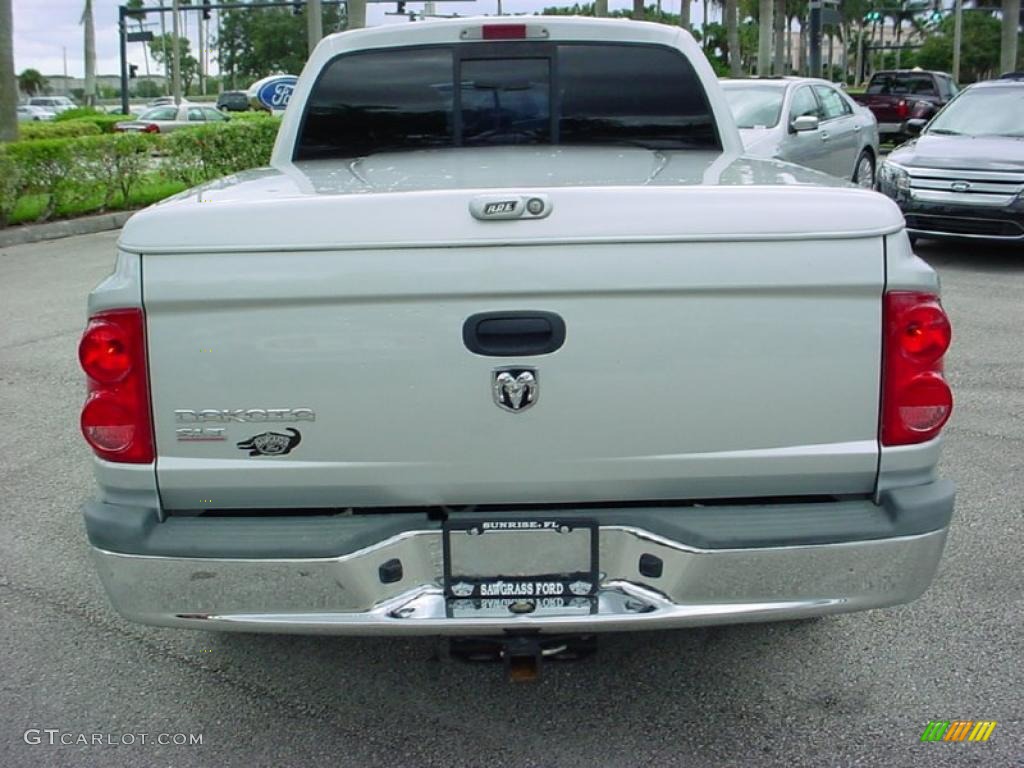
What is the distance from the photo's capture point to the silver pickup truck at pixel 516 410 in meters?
2.62

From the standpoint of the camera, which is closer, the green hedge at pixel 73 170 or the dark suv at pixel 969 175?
the dark suv at pixel 969 175

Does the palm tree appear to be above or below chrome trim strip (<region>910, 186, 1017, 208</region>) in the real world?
above

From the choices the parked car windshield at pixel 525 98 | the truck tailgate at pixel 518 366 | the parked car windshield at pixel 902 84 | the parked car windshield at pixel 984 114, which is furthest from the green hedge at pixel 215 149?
the parked car windshield at pixel 902 84

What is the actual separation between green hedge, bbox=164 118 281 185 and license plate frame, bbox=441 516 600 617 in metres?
14.8

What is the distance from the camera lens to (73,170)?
14.4 meters

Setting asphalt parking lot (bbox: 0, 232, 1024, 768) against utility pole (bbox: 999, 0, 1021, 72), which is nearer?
asphalt parking lot (bbox: 0, 232, 1024, 768)

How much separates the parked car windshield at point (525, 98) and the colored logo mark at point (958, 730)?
230 cm

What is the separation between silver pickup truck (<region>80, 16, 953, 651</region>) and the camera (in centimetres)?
262

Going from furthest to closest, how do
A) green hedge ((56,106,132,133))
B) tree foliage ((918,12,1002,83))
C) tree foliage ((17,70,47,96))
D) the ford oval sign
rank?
tree foliage ((17,70,47,96)) → tree foliage ((918,12,1002,83)) → green hedge ((56,106,132,133)) → the ford oval sign

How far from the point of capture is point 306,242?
8.58 feet

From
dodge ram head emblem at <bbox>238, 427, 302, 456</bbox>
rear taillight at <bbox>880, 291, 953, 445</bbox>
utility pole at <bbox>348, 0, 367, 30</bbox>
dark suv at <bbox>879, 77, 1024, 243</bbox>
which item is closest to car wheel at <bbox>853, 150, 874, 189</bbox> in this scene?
dark suv at <bbox>879, 77, 1024, 243</bbox>

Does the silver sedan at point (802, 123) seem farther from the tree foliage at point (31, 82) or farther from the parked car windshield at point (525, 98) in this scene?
the tree foliage at point (31, 82)

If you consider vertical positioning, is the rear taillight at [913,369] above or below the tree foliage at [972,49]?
below

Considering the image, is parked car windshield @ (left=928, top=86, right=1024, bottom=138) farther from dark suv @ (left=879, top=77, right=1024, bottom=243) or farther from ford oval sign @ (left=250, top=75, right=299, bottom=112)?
ford oval sign @ (left=250, top=75, right=299, bottom=112)
